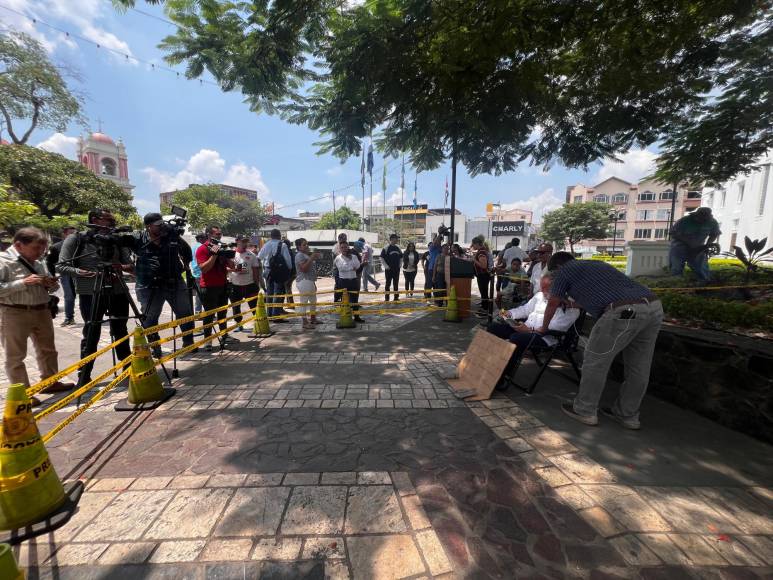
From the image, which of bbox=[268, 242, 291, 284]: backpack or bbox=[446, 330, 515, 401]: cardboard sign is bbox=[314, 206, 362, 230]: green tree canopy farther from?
bbox=[446, 330, 515, 401]: cardboard sign

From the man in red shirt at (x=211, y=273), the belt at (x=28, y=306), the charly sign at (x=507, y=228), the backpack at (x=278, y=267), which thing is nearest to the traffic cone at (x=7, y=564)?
the belt at (x=28, y=306)

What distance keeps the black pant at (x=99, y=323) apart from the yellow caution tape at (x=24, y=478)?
Result: 230 cm

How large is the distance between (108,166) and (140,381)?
5861cm

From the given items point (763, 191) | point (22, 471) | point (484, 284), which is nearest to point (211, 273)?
point (22, 471)

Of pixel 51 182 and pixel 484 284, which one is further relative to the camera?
pixel 51 182

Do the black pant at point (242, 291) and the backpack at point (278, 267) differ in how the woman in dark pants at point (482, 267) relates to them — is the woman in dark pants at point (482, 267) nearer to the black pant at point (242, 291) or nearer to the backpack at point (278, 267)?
the backpack at point (278, 267)

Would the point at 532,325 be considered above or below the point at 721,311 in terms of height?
below

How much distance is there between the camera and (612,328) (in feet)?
10.3

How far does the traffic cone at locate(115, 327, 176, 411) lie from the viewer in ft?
12.0

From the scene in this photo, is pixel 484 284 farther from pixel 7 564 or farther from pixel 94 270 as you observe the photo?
pixel 7 564

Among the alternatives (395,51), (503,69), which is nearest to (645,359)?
(503,69)

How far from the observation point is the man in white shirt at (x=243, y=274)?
6711 millimetres

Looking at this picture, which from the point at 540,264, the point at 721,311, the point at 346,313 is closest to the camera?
the point at 721,311

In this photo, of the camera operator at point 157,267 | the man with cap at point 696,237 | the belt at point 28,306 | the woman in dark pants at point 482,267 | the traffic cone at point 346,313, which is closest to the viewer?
the belt at point 28,306
